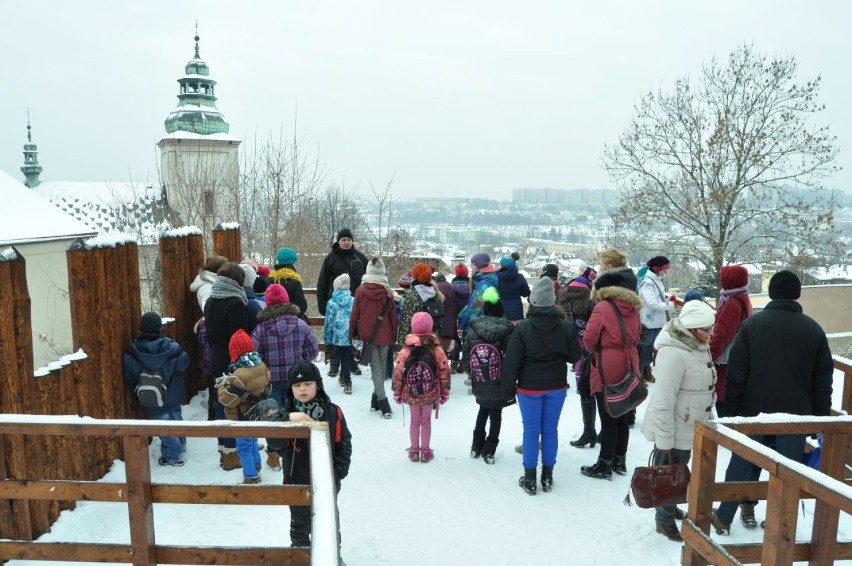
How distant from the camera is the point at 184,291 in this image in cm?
725

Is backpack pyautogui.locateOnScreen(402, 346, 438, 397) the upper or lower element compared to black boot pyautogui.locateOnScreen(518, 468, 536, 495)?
upper

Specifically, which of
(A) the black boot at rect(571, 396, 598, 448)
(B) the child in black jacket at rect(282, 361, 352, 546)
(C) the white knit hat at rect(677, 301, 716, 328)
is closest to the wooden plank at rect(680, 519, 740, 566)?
(C) the white knit hat at rect(677, 301, 716, 328)

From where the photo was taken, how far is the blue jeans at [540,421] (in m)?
5.39

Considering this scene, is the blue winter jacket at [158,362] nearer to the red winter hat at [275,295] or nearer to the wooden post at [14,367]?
the red winter hat at [275,295]

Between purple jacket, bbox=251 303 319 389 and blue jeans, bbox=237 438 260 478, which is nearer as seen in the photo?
blue jeans, bbox=237 438 260 478

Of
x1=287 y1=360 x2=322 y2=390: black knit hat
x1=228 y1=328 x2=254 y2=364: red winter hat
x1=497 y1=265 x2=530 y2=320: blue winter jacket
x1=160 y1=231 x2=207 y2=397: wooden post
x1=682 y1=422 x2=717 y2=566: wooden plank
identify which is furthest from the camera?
x1=497 y1=265 x2=530 y2=320: blue winter jacket

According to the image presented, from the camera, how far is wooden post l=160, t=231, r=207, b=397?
696 centimetres

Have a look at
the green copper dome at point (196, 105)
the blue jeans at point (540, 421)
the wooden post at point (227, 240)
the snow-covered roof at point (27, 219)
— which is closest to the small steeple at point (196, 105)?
the green copper dome at point (196, 105)

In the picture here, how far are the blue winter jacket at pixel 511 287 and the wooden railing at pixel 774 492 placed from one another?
4.73 meters

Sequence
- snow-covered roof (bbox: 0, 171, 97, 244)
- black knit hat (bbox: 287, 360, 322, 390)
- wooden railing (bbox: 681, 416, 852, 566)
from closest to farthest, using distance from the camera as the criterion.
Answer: wooden railing (bbox: 681, 416, 852, 566) < black knit hat (bbox: 287, 360, 322, 390) < snow-covered roof (bbox: 0, 171, 97, 244)

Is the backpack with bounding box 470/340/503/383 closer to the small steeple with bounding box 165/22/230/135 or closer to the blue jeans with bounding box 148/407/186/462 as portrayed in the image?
the blue jeans with bounding box 148/407/186/462

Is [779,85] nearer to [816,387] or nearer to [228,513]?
[816,387]

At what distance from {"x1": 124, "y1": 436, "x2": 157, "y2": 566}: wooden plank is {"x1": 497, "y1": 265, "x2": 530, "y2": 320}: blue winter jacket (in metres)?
5.51

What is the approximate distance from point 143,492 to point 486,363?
318cm
